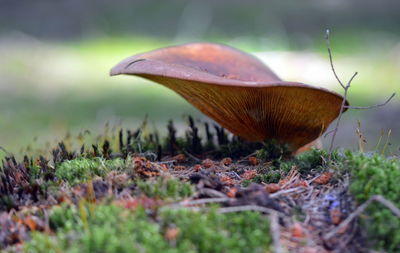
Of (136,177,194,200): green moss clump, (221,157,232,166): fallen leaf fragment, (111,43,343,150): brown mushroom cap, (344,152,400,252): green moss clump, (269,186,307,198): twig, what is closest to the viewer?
(344,152,400,252): green moss clump

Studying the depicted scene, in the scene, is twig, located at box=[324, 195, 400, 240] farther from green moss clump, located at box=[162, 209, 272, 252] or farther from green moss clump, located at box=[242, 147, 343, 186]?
green moss clump, located at box=[242, 147, 343, 186]

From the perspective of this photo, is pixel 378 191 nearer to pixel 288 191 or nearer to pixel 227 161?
pixel 288 191

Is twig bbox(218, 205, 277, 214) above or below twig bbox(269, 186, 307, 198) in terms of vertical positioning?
above

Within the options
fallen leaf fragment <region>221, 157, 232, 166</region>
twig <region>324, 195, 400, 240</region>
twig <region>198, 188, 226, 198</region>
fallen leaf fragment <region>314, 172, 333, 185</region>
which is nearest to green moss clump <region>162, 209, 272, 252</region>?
twig <region>198, 188, 226, 198</region>

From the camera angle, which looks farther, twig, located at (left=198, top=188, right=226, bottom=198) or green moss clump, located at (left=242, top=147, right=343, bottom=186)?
green moss clump, located at (left=242, top=147, right=343, bottom=186)

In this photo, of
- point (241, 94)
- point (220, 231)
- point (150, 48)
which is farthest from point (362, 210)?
point (150, 48)

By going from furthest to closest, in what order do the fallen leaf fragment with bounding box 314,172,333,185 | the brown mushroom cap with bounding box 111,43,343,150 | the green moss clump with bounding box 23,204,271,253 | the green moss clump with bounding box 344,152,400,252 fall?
the brown mushroom cap with bounding box 111,43,343,150
the fallen leaf fragment with bounding box 314,172,333,185
the green moss clump with bounding box 344,152,400,252
the green moss clump with bounding box 23,204,271,253

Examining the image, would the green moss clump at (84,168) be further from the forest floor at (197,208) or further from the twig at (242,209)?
the twig at (242,209)

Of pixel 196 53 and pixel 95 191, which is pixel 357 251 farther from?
pixel 196 53
